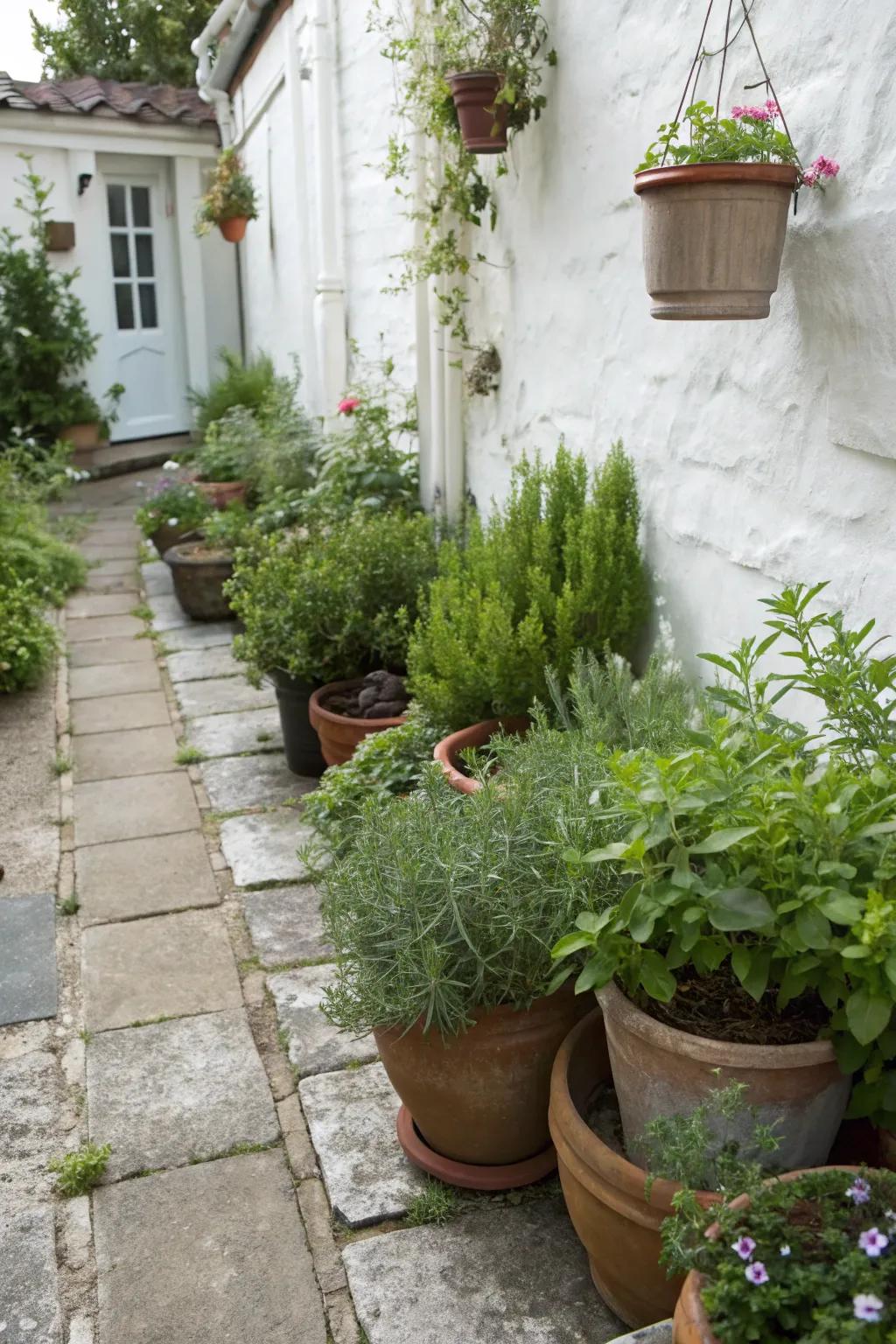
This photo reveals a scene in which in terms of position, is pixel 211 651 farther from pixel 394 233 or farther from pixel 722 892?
pixel 722 892

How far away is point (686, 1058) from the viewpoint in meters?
1.92

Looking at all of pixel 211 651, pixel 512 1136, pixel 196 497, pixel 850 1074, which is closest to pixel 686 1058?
pixel 850 1074

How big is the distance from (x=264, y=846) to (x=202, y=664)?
2179 millimetres

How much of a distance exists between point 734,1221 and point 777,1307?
0.45 feet

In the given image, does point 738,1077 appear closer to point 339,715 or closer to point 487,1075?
point 487,1075

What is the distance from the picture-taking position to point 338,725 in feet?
13.6

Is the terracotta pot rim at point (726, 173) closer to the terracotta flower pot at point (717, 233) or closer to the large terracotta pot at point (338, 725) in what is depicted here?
the terracotta flower pot at point (717, 233)

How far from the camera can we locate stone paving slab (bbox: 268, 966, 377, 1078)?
118 inches

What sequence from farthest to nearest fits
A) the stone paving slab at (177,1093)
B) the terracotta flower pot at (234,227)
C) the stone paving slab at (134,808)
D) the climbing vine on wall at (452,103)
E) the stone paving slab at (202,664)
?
the terracotta flower pot at (234,227), the stone paving slab at (202,664), the stone paving slab at (134,808), the climbing vine on wall at (452,103), the stone paving slab at (177,1093)

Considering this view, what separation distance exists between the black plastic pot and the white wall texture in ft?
3.94

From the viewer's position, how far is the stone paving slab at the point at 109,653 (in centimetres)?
627

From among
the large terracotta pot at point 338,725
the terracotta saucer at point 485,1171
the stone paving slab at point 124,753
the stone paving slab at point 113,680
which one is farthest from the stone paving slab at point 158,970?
the stone paving slab at point 113,680

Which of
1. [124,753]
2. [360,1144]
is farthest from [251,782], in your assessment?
[360,1144]

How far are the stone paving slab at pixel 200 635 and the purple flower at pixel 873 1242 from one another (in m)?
5.20
